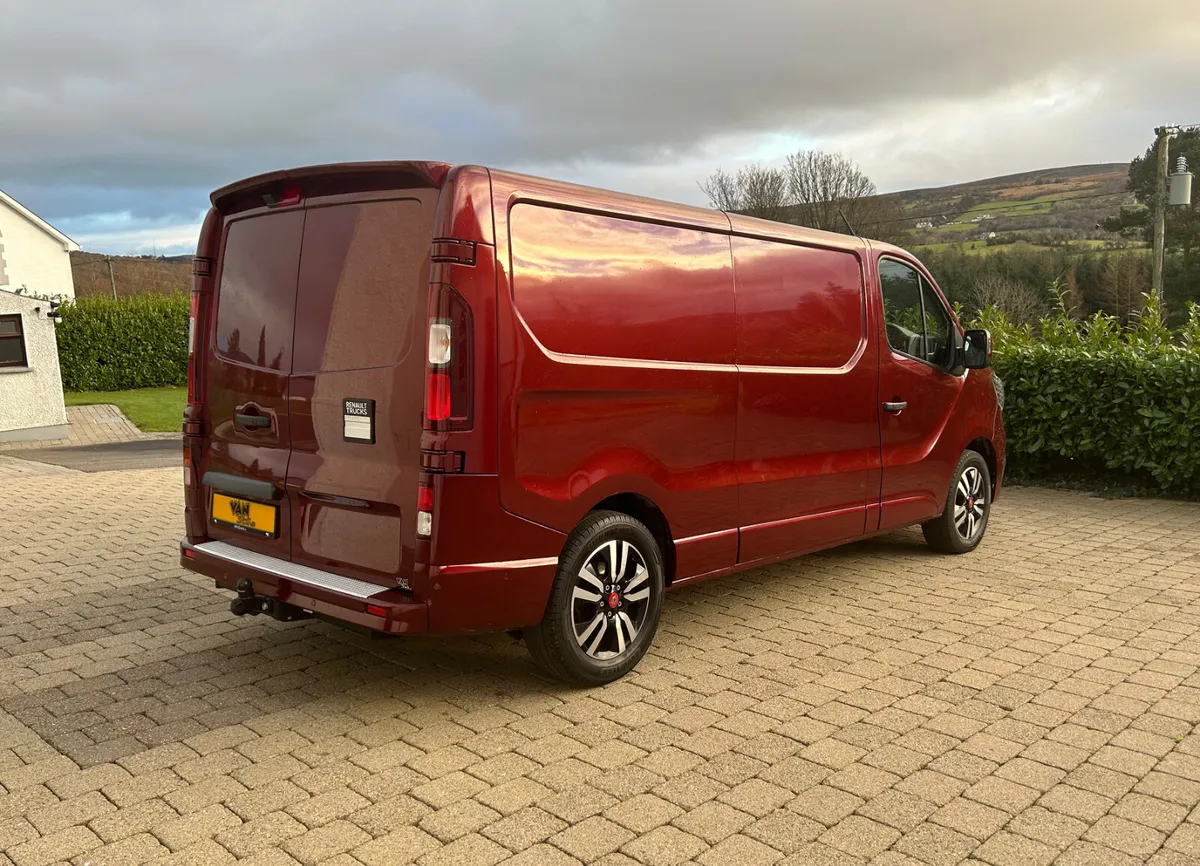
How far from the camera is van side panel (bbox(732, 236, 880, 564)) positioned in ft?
16.6

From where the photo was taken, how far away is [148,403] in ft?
79.9

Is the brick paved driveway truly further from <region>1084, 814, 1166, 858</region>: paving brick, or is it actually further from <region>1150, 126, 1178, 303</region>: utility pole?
<region>1150, 126, 1178, 303</region>: utility pole

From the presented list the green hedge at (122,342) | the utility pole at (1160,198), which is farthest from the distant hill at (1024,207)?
the green hedge at (122,342)

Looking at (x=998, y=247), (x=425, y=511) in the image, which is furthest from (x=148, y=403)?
(x=998, y=247)

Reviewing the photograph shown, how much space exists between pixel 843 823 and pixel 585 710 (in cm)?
129

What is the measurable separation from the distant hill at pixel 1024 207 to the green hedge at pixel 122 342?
32.0 meters

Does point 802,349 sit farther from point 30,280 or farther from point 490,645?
point 30,280

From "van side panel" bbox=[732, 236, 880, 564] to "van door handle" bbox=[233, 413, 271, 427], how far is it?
225cm

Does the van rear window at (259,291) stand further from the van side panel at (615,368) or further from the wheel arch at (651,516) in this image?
the wheel arch at (651,516)

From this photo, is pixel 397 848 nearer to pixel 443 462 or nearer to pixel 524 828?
pixel 524 828

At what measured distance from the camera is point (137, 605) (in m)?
5.76

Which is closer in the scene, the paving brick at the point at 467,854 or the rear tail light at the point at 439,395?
the paving brick at the point at 467,854

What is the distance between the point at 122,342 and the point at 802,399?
1093 inches

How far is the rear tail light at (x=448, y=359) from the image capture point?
3699 millimetres
